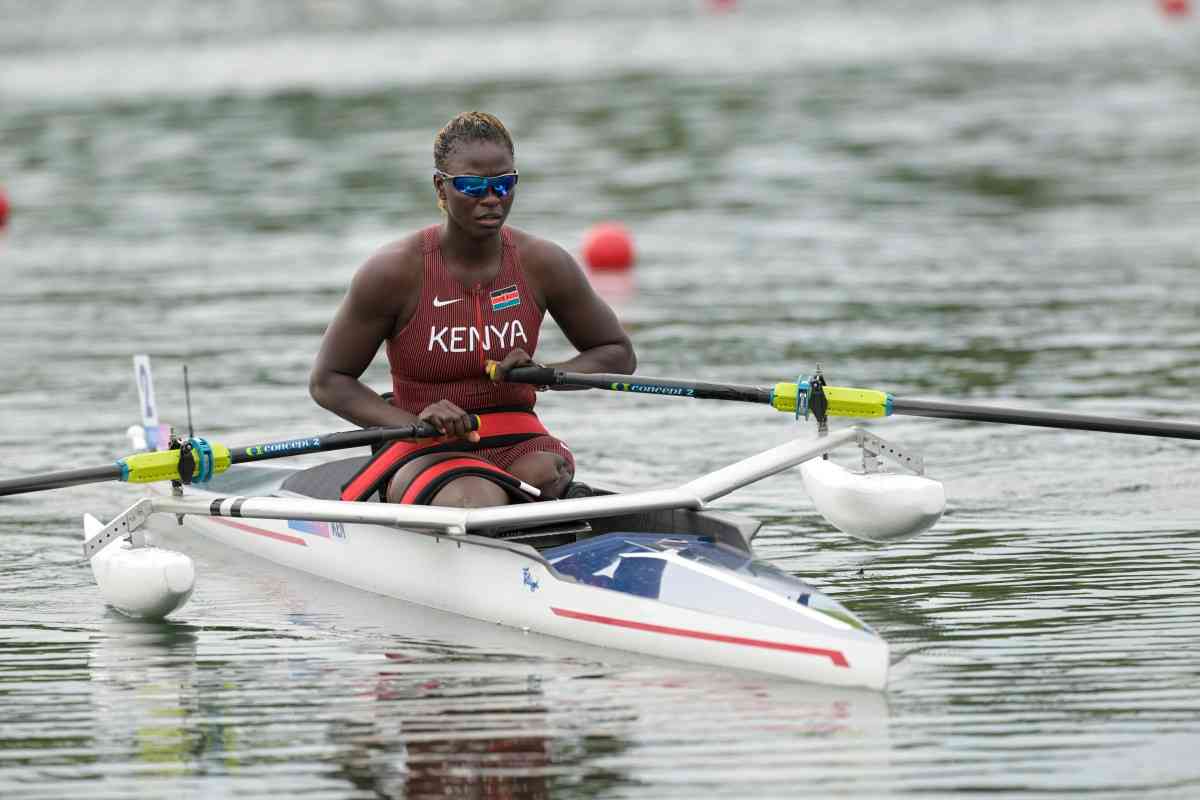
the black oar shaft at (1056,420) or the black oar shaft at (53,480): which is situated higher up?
the black oar shaft at (53,480)

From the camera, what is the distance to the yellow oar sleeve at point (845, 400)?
859 centimetres

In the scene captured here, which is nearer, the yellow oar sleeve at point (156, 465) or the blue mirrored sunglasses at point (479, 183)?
the blue mirrored sunglasses at point (479, 183)

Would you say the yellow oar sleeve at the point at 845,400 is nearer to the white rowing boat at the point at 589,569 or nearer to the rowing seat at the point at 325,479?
the white rowing boat at the point at 589,569

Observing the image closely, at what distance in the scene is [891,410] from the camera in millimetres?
8523

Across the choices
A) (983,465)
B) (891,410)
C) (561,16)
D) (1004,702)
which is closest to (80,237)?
(983,465)

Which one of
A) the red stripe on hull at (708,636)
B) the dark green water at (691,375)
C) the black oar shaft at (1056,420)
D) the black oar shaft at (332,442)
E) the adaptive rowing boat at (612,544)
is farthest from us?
the black oar shaft at (1056,420)

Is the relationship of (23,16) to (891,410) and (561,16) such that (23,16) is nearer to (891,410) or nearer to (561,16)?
(561,16)

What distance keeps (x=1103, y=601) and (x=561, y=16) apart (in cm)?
4745

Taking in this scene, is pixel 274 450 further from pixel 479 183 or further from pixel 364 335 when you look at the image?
pixel 479 183

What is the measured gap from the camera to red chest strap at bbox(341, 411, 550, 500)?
8.59m

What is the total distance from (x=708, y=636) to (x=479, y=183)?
2041 millimetres

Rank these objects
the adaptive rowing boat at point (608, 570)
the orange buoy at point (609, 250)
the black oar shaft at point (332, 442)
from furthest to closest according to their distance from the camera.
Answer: the orange buoy at point (609, 250) → the black oar shaft at point (332, 442) → the adaptive rowing boat at point (608, 570)

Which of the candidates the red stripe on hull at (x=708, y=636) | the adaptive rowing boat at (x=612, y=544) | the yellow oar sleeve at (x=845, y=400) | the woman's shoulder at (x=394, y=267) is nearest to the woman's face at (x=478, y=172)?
the woman's shoulder at (x=394, y=267)

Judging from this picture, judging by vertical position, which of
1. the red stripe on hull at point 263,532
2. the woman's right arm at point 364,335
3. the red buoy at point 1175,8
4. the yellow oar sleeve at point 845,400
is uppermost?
the red buoy at point 1175,8
